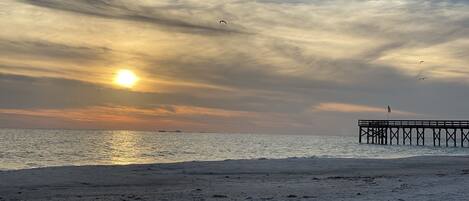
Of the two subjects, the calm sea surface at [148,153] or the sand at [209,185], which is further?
the calm sea surface at [148,153]

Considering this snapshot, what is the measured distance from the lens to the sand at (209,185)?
16734 mm

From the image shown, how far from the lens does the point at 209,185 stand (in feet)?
67.9

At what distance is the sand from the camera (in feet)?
54.9

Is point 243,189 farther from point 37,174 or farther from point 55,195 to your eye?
point 37,174

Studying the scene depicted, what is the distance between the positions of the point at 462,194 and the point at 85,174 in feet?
56.4

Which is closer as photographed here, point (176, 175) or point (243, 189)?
point (243, 189)

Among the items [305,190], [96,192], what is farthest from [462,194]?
[96,192]

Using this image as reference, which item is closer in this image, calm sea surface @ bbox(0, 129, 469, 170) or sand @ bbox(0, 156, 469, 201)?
sand @ bbox(0, 156, 469, 201)

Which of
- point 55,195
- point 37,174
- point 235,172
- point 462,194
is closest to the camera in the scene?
point 462,194

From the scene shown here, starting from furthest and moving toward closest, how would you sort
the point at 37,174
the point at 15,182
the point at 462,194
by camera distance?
1. the point at 37,174
2. the point at 15,182
3. the point at 462,194

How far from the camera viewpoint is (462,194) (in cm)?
1585

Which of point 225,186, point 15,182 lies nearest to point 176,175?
point 225,186

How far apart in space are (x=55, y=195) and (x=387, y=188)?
38.2 ft

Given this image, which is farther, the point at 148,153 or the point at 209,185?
the point at 148,153
